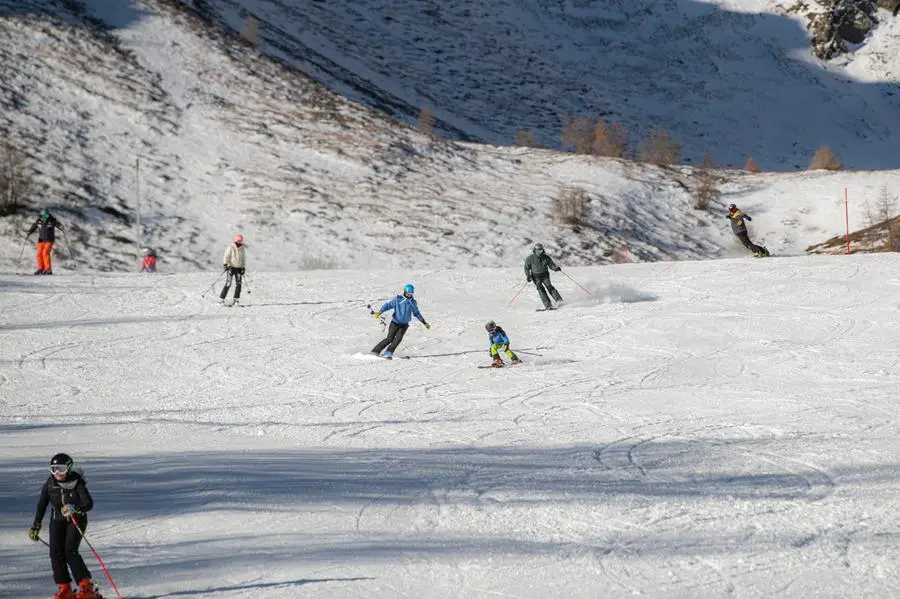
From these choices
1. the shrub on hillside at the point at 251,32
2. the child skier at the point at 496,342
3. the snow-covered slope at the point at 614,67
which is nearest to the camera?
the child skier at the point at 496,342

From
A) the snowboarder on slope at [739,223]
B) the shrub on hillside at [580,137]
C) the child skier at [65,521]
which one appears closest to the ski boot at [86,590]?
the child skier at [65,521]

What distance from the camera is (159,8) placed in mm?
53250

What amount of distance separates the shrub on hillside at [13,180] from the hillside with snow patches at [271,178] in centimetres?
62

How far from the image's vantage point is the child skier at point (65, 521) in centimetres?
679

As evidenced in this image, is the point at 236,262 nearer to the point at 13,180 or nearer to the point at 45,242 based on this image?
the point at 45,242

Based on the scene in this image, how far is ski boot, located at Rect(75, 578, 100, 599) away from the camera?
661 centimetres

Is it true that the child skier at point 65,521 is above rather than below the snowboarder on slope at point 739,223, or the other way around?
below

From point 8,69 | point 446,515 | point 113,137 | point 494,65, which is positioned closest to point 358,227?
point 113,137

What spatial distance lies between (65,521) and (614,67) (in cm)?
7847

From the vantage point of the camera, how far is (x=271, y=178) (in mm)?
42406

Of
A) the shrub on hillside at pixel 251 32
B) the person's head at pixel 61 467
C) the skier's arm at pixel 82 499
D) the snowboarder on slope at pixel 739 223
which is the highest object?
the shrub on hillside at pixel 251 32

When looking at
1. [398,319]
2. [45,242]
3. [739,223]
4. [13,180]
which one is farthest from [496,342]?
[13,180]

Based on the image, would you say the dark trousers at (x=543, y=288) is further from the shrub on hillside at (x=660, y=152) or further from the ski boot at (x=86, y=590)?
the shrub on hillside at (x=660, y=152)

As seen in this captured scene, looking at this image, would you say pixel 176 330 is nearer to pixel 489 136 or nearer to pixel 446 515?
pixel 446 515
